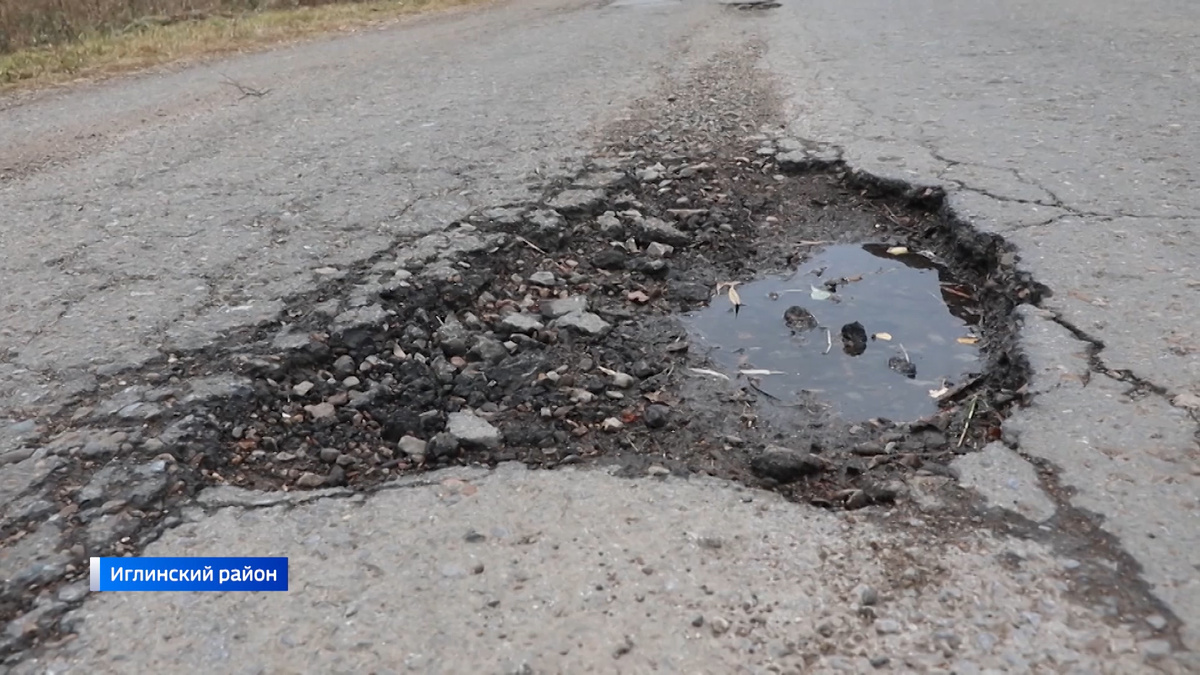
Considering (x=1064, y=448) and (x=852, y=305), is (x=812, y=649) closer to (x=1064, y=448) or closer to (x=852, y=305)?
(x=1064, y=448)

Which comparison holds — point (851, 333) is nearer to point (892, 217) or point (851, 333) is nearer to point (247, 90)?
point (892, 217)

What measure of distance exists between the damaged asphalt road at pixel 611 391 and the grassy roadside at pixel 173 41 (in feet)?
7.93

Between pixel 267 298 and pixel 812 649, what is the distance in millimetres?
1962

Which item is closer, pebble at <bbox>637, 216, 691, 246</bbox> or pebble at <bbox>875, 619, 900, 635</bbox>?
pebble at <bbox>875, 619, 900, 635</bbox>

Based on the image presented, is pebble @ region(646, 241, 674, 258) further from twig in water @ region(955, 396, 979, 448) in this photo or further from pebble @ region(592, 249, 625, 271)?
twig in water @ region(955, 396, 979, 448)

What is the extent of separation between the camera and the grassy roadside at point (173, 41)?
261 inches

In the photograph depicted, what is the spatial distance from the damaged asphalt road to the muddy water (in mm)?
16

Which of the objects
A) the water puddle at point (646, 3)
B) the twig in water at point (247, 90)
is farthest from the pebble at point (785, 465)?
the water puddle at point (646, 3)

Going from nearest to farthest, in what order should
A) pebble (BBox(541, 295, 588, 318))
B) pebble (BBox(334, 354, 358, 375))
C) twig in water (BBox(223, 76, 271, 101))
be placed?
pebble (BBox(334, 354, 358, 375)) < pebble (BBox(541, 295, 588, 318)) < twig in water (BBox(223, 76, 271, 101))

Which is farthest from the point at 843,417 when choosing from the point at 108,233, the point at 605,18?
the point at 605,18

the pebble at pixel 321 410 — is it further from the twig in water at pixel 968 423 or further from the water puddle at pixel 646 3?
the water puddle at pixel 646 3

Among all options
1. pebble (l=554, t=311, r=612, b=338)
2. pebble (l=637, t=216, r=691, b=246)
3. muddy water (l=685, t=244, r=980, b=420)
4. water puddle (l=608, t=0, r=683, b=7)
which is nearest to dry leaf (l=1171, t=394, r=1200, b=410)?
muddy water (l=685, t=244, r=980, b=420)
